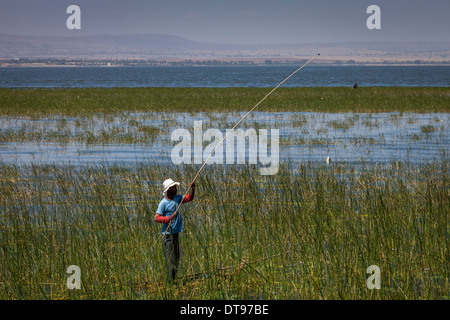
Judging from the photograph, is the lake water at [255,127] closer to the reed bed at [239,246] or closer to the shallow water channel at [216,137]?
the shallow water channel at [216,137]

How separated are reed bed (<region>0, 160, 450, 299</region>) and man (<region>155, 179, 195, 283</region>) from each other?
10.8 inches

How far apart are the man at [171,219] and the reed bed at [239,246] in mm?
275

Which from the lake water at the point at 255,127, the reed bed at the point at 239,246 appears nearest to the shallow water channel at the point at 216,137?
the lake water at the point at 255,127

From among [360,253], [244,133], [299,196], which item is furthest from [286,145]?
[360,253]

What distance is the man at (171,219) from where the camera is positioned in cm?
689

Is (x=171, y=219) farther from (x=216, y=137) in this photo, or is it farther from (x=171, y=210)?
(x=216, y=137)

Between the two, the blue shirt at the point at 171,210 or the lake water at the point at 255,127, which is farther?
the lake water at the point at 255,127

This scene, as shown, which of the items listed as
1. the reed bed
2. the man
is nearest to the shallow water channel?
the reed bed

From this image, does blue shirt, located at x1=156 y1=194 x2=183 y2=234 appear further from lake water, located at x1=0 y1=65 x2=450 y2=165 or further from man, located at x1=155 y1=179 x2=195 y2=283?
lake water, located at x1=0 y1=65 x2=450 y2=165

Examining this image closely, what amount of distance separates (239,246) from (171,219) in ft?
6.33

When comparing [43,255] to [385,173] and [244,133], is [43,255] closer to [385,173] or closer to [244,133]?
[385,173]

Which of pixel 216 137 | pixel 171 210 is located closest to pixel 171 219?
pixel 171 210
